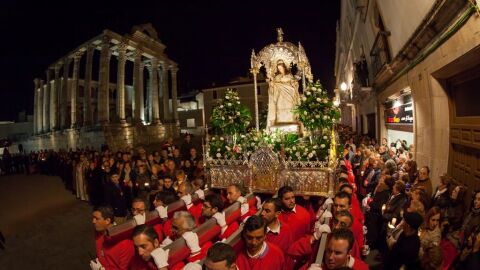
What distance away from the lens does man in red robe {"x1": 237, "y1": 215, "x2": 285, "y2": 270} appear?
12.1ft

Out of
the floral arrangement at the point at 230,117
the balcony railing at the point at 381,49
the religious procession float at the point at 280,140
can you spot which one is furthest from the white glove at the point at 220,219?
the balcony railing at the point at 381,49

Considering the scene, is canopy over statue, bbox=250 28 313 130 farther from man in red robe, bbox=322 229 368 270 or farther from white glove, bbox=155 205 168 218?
man in red robe, bbox=322 229 368 270

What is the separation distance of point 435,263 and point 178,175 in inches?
263

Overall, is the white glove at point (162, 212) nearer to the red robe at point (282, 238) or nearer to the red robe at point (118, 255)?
the red robe at point (118, 255)

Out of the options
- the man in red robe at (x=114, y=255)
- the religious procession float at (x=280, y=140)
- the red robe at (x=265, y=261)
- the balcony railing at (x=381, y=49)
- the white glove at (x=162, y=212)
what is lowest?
A: the man in red robe at (x=114, y=255)

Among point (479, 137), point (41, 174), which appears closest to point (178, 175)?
point (479, 137)

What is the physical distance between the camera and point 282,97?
1064 centimetres

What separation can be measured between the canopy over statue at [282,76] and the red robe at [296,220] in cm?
529

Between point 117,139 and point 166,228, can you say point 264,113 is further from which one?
point 117,139

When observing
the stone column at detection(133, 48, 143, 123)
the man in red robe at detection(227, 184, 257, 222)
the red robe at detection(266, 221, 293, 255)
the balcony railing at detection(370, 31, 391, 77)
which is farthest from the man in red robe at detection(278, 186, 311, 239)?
the stone column at detection(133, 48, 143, 123)

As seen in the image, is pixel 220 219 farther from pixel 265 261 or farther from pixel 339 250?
pixel 339 250

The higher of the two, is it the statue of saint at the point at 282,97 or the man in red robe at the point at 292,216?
the statue of saint at the point at 282,97

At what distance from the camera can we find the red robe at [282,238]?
4714mm

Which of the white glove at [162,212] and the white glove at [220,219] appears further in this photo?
the white glove at [162,212]
